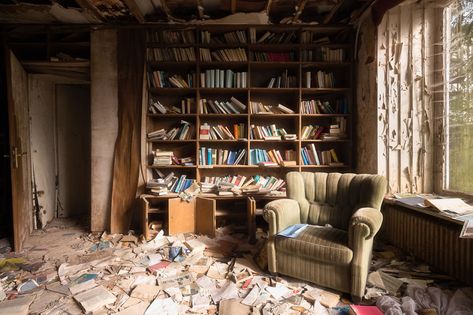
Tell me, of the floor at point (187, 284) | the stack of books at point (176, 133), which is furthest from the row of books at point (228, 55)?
the floor at point (187, 284)

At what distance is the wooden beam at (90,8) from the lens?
2.77 meters

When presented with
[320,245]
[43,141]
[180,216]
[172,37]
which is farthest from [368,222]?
Result: [43,141]

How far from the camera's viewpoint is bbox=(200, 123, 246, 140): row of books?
3.31 metres

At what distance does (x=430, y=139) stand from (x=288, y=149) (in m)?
1.61

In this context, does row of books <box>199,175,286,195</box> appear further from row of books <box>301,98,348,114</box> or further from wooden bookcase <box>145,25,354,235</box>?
row of books <box>301,98,348,114</box>

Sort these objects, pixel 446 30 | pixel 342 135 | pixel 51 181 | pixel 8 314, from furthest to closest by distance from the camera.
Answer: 1. pixel 51 181
2. pixel 342 135
3. pixel 446 30
4. pixel 8 314

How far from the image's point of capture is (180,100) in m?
3.53

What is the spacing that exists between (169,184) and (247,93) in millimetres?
1608

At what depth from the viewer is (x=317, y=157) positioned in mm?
3379

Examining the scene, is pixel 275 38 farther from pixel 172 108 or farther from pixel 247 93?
pixel 172 108

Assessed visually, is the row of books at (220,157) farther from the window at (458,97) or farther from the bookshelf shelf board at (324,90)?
the window at (458,97)

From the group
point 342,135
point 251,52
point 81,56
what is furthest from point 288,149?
point 81,56

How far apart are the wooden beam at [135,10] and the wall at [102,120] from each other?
1.37ft

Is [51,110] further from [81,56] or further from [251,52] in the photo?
[251,52]
